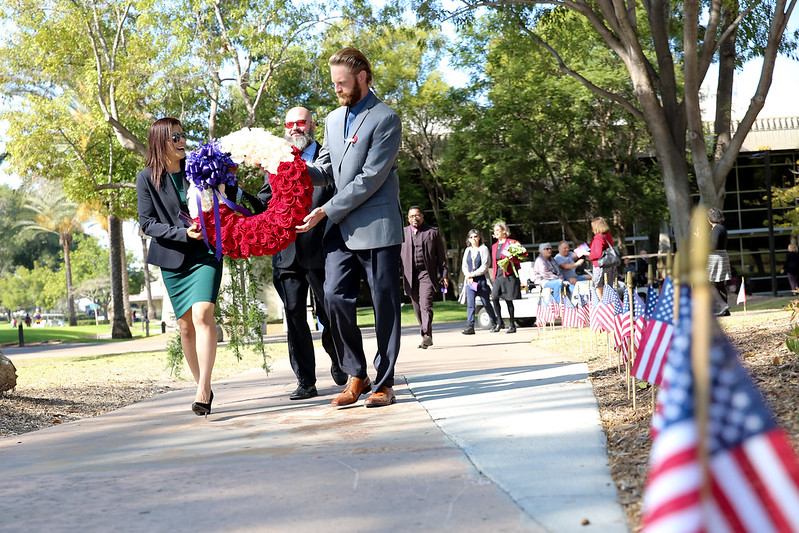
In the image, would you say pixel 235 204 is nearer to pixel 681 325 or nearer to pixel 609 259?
pixel 681 325

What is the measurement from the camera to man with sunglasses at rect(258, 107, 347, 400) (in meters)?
6.91

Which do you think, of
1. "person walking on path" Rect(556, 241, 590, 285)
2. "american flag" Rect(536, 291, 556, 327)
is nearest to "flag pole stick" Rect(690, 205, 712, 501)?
"american flag" Rect(536, 291, 556, 327)

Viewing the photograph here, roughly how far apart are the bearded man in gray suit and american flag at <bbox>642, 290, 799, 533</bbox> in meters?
4.62

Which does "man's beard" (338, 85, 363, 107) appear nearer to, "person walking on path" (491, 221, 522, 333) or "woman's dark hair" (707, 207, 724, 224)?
"woman's dark hair" (707, 207, 724, 224)

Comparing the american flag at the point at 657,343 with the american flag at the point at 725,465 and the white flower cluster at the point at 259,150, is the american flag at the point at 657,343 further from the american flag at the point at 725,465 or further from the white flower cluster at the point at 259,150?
the white flower cluster at the point at 259,150

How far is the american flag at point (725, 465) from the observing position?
4.97ft

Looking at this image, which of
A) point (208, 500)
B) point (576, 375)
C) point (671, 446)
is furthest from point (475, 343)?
point (671, 446)

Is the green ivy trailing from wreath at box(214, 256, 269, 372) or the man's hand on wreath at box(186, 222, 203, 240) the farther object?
the green ivy trailing from wreath at box(214, 256, 269, 372)

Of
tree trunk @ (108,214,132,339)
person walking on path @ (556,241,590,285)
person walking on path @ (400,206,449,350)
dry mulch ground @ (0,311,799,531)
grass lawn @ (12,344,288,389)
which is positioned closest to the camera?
→ dry mulch ground @ (0,311,799,531)

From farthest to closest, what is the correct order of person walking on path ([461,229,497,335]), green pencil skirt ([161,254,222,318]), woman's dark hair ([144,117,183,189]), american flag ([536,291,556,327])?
1. person walking on path ([461,229,497,335])
2. american flag ([536,291,556,327])
3. woman's dark hair ([144,117,183,189])
4. green pencil skirt ([161,254,222,318])

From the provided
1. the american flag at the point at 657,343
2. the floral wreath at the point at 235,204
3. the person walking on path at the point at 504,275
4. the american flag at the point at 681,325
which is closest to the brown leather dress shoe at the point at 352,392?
the floral wreath at the point at 235,204

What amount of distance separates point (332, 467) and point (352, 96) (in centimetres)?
306

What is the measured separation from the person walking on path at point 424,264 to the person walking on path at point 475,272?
2.53 m

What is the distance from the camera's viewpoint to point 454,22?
17.8m
